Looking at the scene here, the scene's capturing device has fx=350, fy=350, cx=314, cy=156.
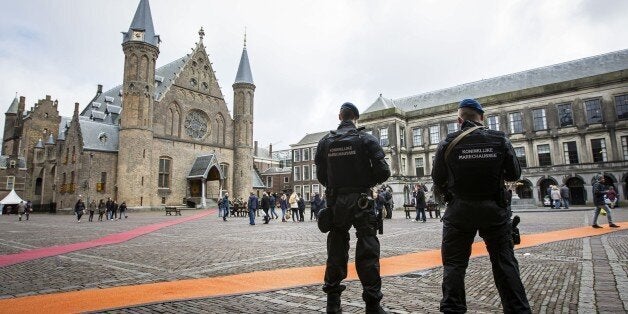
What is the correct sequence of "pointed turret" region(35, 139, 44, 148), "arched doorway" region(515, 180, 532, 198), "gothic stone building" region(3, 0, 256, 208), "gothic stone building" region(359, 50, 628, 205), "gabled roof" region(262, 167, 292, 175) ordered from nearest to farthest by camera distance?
"gothic stone building" region(359, 50, 628, 205) < "gothic stone building" region(3, 0, 256, 208) < "arched doorway" region(515, 180, 532, 198) < "pointed turret" region(35, 139, 44, 148) < "gabled roof" region(262, 167, 292, 175)

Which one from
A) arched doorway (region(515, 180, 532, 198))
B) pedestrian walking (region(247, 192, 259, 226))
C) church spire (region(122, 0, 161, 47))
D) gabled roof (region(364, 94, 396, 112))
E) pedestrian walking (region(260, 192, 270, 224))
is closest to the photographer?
pedestrian walking (region(247, 192, 259, 226))

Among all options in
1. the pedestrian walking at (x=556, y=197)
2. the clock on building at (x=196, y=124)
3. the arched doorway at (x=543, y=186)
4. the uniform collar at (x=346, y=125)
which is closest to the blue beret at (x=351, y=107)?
the uniform collar at (x=346, y=125)

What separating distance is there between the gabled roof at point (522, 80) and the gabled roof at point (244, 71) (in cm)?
1500

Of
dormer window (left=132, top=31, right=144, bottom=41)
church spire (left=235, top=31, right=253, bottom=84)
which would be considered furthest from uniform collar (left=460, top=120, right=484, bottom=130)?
church spire (left=235, top=31, right=253, bottom=84)

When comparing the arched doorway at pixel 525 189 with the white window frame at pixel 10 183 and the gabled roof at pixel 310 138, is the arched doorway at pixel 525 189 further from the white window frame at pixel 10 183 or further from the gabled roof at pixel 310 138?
the white window frame at pixel 10 183

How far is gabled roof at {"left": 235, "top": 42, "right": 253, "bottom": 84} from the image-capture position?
4122cm

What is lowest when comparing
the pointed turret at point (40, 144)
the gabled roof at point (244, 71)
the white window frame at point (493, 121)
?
the white window frame at point (493, 121)

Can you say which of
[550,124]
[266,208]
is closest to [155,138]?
[266,208]

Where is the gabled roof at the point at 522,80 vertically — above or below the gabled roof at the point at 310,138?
above

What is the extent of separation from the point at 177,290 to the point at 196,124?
36.4 metres

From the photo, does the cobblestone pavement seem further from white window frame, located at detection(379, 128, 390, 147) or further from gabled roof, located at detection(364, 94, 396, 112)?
gabled roof, located at detection(364, 94, 396, 112)

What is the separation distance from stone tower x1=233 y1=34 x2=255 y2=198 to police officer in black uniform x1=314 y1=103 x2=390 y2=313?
124ft

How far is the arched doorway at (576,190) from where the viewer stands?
31081mm

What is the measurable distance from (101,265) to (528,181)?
36143mm
